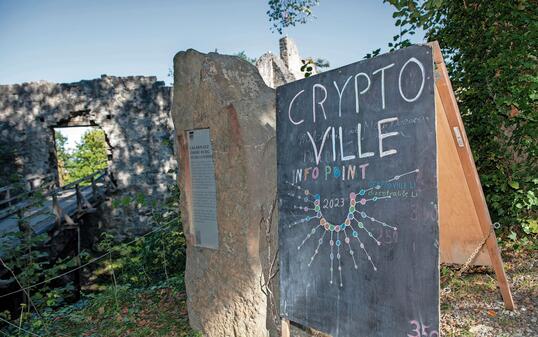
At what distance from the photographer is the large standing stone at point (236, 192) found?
2.55m

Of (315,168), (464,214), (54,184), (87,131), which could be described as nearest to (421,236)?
(315,168)

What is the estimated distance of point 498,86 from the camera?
3.72 meters

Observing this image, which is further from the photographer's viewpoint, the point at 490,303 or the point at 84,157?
the point at 84,157

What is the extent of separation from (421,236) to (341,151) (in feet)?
1.90

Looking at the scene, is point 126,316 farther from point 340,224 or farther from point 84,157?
point 84,157

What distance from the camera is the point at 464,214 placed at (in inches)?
99.7

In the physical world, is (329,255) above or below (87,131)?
below

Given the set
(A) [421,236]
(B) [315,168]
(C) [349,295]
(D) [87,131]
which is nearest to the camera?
(A) [421,236]

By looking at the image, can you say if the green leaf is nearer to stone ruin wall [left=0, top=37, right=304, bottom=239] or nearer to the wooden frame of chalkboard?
the wooden frame of chalkboard

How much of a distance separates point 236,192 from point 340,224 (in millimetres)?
876

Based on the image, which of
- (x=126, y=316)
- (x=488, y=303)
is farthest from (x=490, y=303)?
(x=126, y=316)

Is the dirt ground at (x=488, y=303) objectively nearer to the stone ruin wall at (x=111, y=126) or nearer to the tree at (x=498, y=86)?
the tree at (x=498, y=86)

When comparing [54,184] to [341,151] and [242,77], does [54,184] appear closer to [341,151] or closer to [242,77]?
[242,77]

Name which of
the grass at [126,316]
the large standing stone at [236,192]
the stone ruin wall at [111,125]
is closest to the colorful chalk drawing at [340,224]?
the large standing stone at [236,192]
